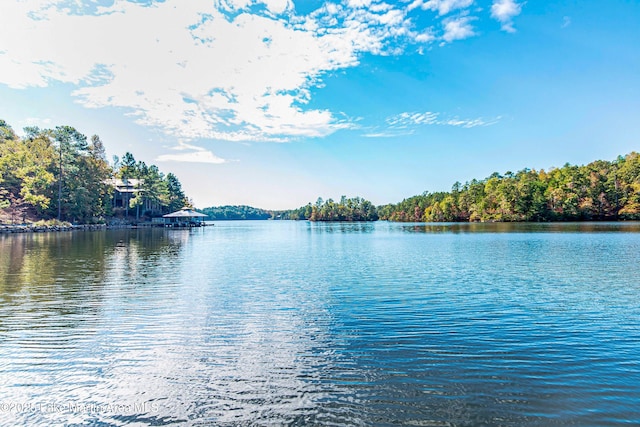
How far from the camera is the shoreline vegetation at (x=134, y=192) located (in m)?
62.2

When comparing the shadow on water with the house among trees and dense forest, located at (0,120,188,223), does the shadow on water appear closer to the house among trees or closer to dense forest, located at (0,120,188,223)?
dense forest, located at (0,120,188,223)

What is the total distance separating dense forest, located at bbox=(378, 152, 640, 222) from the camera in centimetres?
9231

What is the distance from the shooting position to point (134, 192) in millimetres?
86625

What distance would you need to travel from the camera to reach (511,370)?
6688 mm

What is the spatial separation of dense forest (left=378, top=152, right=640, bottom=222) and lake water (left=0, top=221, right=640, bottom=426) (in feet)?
320

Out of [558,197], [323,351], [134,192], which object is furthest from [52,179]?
[558,197]

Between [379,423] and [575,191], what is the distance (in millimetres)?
116712

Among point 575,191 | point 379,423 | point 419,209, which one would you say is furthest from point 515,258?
point 419,209

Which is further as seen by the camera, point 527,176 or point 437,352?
point 527,176

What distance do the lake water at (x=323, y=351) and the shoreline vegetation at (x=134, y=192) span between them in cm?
5747

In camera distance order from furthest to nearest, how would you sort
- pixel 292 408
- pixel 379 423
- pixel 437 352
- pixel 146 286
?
1. pixel 146 286
2. pixel 437 352
3. pixel 292 408
4. pixel 379 423

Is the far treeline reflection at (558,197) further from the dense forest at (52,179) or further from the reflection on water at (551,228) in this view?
the dense forest at (52,179)

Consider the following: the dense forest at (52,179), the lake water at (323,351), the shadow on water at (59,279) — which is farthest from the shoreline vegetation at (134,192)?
the lake water at (323,351)

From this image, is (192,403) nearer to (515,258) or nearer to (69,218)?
(515,258)
